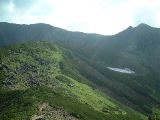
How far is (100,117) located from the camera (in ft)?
510

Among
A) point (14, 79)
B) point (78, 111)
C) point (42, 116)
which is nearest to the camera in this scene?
point (42, 116)

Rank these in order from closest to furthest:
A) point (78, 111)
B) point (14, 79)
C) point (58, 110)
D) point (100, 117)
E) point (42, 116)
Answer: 1. point (42, 116)
2. point (58, 110)
3. point (78, 111)
4. point (100, 117)
5. point (14, 79)

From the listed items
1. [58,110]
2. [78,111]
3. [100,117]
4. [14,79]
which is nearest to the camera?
[58,110]

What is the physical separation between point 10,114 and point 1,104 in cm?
2139

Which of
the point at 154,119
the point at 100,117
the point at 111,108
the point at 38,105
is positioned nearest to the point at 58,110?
the point at 38,105

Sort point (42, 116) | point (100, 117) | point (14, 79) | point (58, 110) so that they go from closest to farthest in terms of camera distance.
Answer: point (42, 116), point (58, 110), point (100, 117), point (14, 79)

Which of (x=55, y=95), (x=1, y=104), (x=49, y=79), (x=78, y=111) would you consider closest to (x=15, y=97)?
(x=1, y=104)

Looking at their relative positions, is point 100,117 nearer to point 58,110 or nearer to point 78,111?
point 78,111

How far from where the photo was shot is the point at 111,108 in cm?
19475

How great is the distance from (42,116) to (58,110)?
1094 centimetres

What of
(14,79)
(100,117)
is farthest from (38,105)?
(14,79)

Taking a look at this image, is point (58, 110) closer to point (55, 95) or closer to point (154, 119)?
point (55, 95)

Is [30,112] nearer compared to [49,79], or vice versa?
[30,112]

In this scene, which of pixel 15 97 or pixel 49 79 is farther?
pixel 49 79
